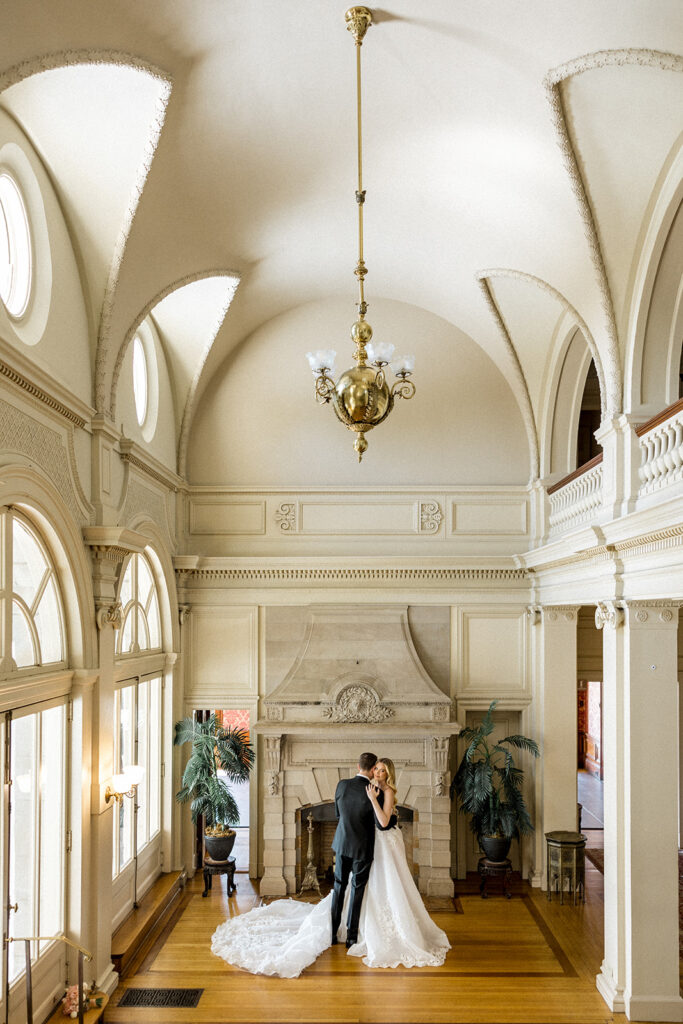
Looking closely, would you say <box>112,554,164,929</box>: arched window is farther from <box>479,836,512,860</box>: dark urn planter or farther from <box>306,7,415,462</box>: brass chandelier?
<box>479,836,512,860</box>: dark urn planter

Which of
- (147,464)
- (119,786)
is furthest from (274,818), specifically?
(147,464)

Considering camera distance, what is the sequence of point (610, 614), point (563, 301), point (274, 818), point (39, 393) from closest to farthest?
point (39, 393) < point (610, 614) < point (563, 301) < point (274, 818)

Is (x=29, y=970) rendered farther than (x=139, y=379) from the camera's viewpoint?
No

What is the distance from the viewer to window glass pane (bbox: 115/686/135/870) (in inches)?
369

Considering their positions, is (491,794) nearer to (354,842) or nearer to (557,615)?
(557,615)

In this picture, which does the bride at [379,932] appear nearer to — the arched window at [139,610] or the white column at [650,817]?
the white column at [650,817]

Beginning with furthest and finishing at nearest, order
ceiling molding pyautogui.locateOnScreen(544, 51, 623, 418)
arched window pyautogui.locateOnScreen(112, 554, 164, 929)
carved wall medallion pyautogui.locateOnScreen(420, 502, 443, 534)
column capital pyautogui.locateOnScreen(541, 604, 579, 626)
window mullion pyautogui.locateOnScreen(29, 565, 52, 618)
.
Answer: carved wall medallion pyautogui.locateOnScreen(420, 502, 443, 534) < column capital pyautogui.locateOnScreen(541, 604, 579, 626) < arched window pyautogui.locateOnScreen(112, 554, 164, 929) < window mullion pyautogui.locateOnScreen(29, 565, 52, 618) < ceiling molding pyautogui.locateOnScreen(544, 51, 623, 418)

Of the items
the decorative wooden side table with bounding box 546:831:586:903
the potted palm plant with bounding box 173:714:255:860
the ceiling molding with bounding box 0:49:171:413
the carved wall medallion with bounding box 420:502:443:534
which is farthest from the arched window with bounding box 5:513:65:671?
the decorative wooden side table with bounding box 546:831:586:903

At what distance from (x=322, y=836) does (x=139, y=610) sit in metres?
3.91

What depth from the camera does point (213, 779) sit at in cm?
1072

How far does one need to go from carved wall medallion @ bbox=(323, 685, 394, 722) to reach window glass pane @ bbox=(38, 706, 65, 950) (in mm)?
4526

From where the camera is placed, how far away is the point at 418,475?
12.2 m

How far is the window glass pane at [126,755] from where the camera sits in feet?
30.8

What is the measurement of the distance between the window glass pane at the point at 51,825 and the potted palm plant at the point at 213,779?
11.5ft
